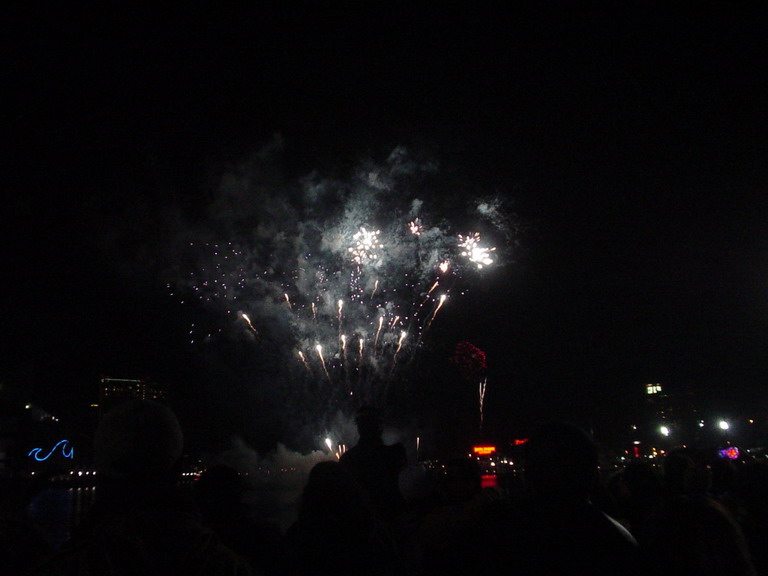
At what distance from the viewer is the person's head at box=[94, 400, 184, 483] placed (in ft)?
6.36

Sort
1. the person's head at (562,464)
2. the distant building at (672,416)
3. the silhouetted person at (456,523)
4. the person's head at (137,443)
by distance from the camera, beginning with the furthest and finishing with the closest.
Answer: the distant building at (672,416)
the silhouetted person at (456,523)
the person's head at (562,464)
the person's head at (137,443)

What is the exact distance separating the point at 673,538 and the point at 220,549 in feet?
8.34

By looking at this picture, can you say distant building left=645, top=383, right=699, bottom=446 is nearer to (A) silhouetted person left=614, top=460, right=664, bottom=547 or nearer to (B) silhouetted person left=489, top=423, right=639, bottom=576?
(A) silhouetted person left=614, top=460, right=664, bottom=547

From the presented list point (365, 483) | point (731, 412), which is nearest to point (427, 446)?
point (731, 412)

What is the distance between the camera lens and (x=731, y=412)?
57875mm

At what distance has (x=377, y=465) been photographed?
5391 millimetres

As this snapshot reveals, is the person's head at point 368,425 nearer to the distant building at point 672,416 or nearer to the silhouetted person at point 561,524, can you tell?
the silhouetted person at point 561,524

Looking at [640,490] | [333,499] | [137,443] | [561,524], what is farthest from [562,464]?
[640,490]

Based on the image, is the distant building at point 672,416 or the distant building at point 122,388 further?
the distant building at point 672,416

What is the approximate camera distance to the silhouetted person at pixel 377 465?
5.26 meters

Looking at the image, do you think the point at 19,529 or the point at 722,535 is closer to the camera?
the point at 722,535

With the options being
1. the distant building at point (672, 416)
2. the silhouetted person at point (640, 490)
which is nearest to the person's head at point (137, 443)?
the silhouetted person at point (640, 490)

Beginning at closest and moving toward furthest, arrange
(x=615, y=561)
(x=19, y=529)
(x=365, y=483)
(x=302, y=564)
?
(x=615, y=561)
(x=302, y=564)
(x=19, y=529)
(x=365, y=483)

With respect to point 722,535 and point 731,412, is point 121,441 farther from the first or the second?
point 731,412
